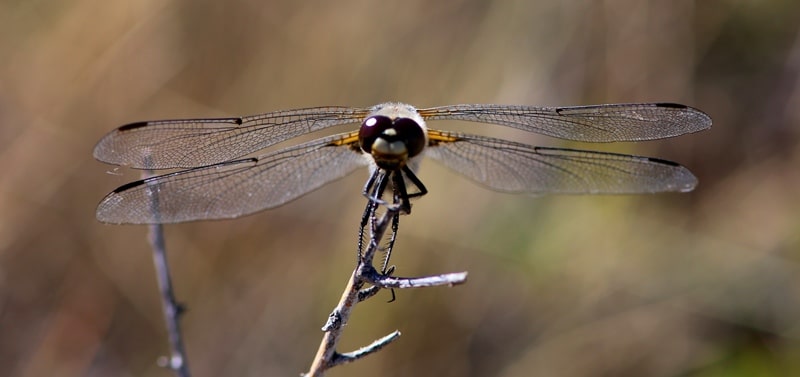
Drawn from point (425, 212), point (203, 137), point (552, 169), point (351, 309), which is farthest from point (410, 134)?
point (425, 212)

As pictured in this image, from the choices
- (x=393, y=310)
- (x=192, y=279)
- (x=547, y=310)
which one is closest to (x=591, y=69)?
(x=547, y=310)

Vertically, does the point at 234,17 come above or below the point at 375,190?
above

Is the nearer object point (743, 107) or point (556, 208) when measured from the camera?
point (556, 208)

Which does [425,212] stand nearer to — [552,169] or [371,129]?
[552,169]

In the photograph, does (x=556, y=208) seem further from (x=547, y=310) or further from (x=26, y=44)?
(x=26, y=44)

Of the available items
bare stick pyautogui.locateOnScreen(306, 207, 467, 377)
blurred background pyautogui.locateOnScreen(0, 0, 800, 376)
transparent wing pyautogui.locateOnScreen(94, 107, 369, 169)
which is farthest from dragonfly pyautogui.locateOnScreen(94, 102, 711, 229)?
blurred background pyautogui.locateOnScreen(0, 0, 800, 376)


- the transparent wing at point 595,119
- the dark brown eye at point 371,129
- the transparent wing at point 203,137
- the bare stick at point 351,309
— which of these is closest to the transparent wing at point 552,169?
the transparent wing at point 595,119
